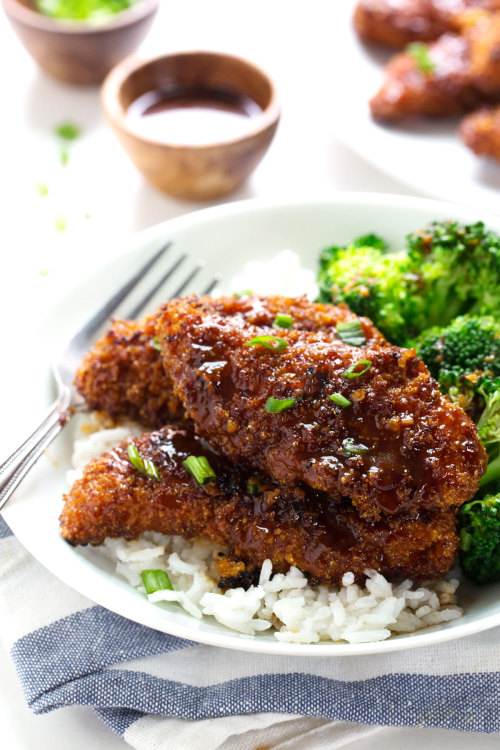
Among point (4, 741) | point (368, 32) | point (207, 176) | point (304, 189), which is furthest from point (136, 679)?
point (368, 32)

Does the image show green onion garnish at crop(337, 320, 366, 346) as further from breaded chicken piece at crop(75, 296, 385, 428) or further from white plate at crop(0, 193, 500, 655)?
white plate at crop(0, 193, 500, 655)

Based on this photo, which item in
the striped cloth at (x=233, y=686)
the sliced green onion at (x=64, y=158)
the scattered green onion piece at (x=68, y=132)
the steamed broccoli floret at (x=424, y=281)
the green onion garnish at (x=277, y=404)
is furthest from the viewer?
the scattered green onion piece at (x=68, y=132)

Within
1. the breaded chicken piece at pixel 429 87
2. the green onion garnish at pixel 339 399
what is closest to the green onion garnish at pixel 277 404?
the green onion garnish at pixel 339 399

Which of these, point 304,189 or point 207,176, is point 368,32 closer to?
point 304,189

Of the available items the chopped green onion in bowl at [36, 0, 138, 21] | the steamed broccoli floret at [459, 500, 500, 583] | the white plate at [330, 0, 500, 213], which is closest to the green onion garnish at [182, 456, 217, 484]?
the steamed broccoli floret at [459, 500, 500, 583]

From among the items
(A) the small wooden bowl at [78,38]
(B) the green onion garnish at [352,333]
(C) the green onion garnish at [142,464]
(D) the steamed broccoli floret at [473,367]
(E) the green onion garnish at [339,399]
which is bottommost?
(D) the steamed broccoli floret at [473,367]

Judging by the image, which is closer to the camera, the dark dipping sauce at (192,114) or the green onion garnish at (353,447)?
the green onion garnish at (353,447)

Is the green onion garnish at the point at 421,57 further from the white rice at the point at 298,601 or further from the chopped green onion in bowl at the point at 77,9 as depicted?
the white rice at the point at 298,601
